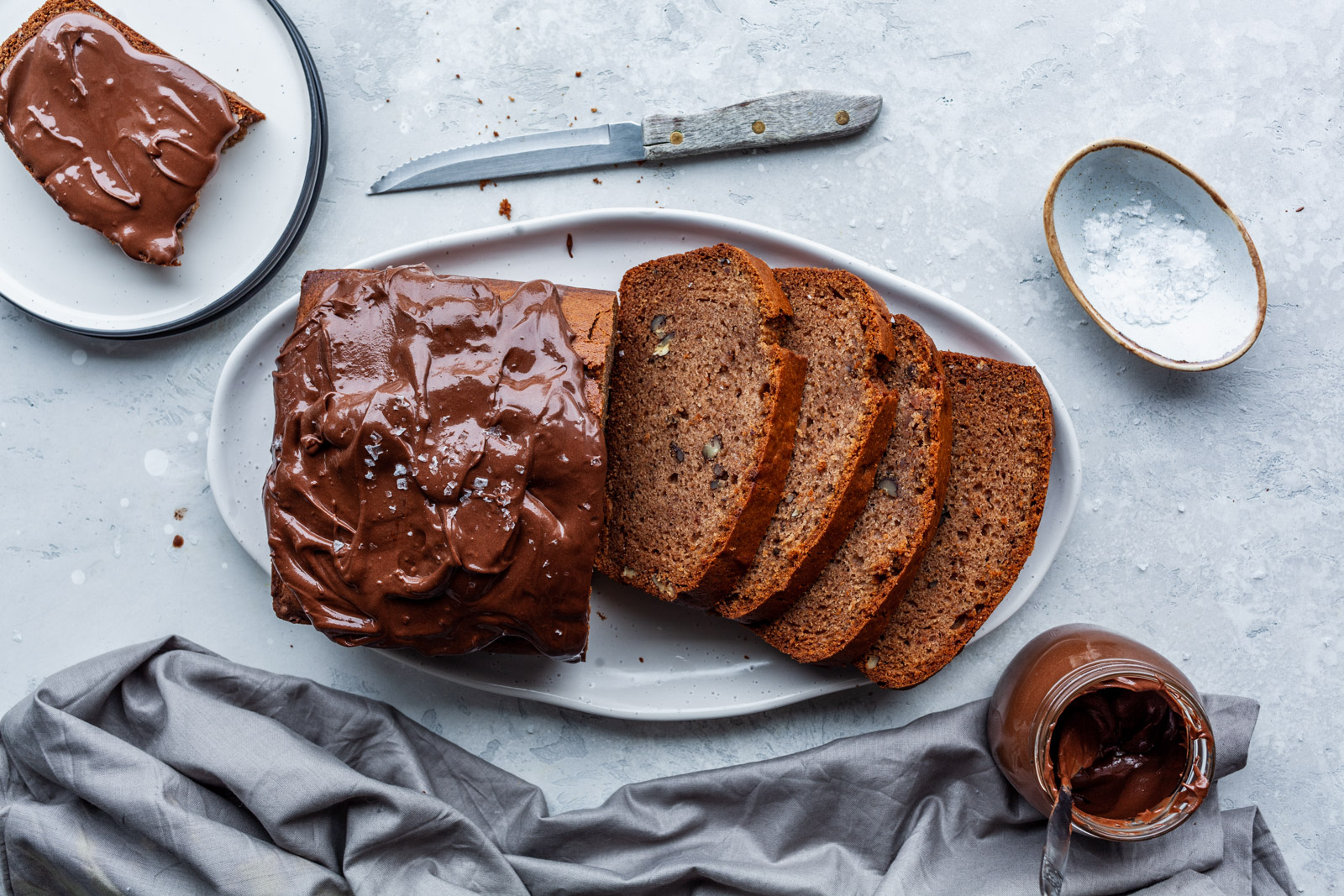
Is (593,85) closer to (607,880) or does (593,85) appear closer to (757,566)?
(757,566)

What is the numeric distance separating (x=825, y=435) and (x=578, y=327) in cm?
78

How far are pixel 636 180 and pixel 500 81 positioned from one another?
564mm

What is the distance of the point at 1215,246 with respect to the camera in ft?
9.26

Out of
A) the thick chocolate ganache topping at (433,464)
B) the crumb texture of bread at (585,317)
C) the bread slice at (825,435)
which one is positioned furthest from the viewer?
the bread slice at (825,435)

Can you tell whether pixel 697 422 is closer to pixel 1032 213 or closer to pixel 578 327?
pixel 578 327

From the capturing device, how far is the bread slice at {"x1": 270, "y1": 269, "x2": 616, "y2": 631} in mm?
2365

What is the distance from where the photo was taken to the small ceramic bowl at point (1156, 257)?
110 inches

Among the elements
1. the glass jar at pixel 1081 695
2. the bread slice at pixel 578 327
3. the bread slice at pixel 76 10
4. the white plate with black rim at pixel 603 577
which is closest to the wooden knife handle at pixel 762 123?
the white plate with black rim at pixel 603 577

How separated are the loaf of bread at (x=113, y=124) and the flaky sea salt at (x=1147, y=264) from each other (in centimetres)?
277

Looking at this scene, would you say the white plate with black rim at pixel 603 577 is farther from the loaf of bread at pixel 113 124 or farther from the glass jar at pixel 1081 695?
the loaf of bread at pixel 113 124

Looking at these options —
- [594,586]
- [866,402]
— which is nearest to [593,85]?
[866,402]

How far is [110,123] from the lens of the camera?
8.93 feet

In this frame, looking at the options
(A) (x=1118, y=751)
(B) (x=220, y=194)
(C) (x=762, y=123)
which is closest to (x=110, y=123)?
(B) (x=220, y=194)

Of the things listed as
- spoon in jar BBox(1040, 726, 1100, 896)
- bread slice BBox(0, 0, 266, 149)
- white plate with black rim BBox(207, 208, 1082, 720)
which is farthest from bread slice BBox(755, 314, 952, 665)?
bread slice BBox(0, 0, 266, 149)
